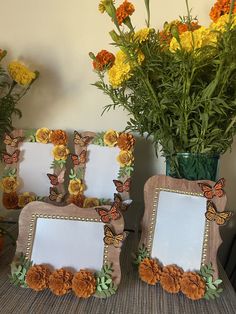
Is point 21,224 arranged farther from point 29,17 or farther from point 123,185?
point 29,17

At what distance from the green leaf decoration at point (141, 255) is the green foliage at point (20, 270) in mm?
226

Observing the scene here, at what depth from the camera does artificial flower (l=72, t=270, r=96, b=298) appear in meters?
0.59

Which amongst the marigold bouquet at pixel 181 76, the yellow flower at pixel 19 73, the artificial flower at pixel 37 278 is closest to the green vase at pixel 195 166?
the marigold bouquet at pixel 181 76

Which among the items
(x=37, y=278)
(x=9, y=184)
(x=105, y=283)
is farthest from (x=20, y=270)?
(x=9, y=184)

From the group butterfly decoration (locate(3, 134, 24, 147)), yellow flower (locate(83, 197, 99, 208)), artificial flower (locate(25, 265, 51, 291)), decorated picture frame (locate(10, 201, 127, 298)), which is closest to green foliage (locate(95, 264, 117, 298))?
decorated picture frame (locate(10, 201, 127, 298))

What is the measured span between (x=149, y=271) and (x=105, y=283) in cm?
9

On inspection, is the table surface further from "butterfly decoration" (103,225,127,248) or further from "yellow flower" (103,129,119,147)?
"yellow flower" (103,129,119,147)

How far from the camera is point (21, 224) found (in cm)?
65

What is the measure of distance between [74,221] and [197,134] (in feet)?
1.03

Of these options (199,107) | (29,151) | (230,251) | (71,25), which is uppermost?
(71,25)

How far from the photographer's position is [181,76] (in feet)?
2.04

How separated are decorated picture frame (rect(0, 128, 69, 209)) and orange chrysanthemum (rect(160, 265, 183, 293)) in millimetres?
354

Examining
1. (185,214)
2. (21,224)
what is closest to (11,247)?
(21,224)

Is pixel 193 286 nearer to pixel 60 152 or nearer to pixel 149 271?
pixel 149 271
